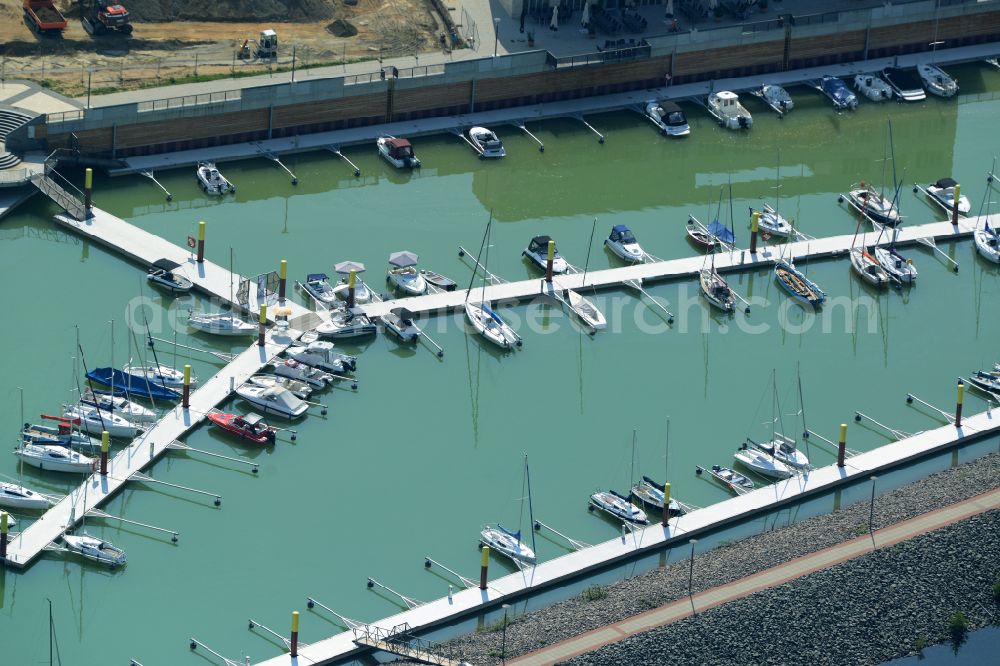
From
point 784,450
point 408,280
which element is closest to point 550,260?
point 408,280

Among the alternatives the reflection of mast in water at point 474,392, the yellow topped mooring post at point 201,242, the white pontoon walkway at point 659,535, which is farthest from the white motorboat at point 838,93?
the yellow topped mooring post at point 201,242

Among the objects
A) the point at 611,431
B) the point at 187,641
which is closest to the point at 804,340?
the point at 611,431

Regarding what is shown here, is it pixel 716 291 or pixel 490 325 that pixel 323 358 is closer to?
pixel 490 325

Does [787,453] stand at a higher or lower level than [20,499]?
higher

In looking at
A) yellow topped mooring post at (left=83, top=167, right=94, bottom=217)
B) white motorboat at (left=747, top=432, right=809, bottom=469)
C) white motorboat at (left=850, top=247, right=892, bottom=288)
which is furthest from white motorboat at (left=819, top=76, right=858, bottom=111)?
yellow topped mooring post at (left=83, top=167, right=94, bottom=217)

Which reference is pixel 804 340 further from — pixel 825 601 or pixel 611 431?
pixel 825 601

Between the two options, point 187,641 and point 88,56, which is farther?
point 88,56
